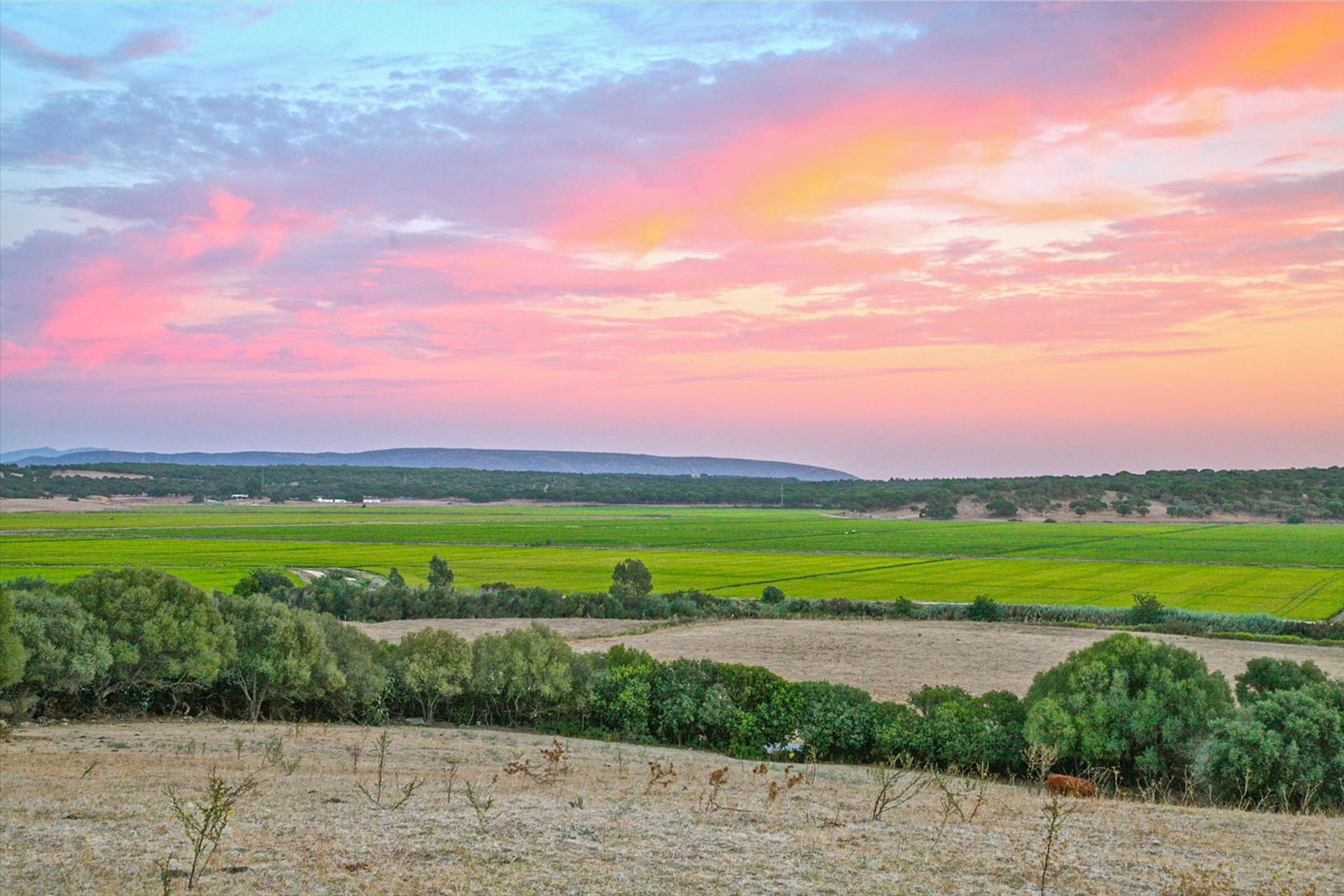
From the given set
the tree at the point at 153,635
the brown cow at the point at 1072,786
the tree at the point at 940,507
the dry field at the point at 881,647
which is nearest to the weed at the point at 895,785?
the brown cow at the point at 1072,786

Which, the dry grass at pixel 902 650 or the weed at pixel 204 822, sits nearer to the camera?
the weed at pixel 204 822

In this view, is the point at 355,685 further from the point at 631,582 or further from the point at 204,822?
the point at 631,582

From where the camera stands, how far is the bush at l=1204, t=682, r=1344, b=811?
64.2ft

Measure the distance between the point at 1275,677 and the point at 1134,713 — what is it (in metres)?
5.68

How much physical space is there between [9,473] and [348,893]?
209 m

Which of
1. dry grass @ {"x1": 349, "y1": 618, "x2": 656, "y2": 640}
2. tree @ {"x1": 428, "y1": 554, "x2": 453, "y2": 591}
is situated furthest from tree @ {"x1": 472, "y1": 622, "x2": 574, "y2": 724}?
tree @ {"x1": 428, "y1": 554, "x2": 453, "y2": 591}

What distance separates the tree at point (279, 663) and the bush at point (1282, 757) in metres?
19.6

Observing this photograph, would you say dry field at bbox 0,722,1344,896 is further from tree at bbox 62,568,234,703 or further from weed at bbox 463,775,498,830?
tree at bbox 62,568,234,703

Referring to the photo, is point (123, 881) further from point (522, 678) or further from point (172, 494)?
point (172, 494)

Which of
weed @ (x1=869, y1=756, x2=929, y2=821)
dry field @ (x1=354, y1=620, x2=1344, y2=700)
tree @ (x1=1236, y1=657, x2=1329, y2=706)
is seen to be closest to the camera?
weed @ (x1=869, y1=756, x2=929, y2=821)

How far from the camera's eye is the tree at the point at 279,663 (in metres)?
26.2

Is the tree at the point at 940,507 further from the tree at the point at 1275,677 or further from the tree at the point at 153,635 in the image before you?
the tree at the point at 153,635

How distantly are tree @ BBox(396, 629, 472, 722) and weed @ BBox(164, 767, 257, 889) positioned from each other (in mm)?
12523

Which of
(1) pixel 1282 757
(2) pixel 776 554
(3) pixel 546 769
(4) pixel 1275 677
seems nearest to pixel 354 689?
(3) pixel 546 769
